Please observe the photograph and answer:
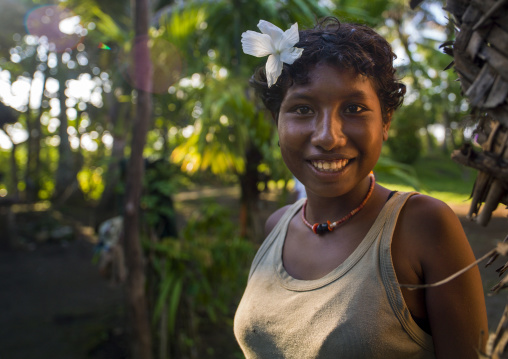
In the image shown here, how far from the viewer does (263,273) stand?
1291 mm

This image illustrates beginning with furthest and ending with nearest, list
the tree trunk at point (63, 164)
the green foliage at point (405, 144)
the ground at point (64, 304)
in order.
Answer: the green foliage at point (405, 144), the tree trunk at point (63, 164), the ground at point (64, 304)

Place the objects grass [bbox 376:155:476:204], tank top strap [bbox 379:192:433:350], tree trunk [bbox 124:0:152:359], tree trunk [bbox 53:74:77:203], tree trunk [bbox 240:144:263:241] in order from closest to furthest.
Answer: tank top strap [bbox 379:192:433:350]
tree trunk [bbox 124:0:152:359]
tree trunk [bbox 240:144:263:241]
grass [bbox 376:155:476:204]
tree trunk [bbox 53:74:77:203]

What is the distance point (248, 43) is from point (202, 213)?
155 inches

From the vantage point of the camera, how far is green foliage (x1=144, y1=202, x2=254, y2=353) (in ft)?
13.2

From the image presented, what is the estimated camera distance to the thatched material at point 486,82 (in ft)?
1.97

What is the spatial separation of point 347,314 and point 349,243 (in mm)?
219

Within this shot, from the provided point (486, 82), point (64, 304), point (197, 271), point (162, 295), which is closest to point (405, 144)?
point (64, 304)

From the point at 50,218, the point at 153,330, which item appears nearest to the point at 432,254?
the point at 153,330

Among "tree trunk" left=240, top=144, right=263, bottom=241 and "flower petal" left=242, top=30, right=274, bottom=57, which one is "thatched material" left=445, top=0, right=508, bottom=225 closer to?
"flower petal" left=242, top=30, right=274, bottom=57

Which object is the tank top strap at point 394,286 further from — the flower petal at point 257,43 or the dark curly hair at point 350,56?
the flower petal at point 257,43

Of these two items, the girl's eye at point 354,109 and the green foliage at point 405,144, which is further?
the green foliage at point 405,144

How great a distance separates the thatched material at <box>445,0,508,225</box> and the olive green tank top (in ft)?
1.22

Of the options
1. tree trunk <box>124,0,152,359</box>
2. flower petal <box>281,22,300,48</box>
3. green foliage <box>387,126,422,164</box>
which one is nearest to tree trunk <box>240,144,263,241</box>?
tree trunk <box>124,0,152,359</box>

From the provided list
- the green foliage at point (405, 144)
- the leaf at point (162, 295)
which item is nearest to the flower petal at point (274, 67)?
the leaf at point (162, 295)
